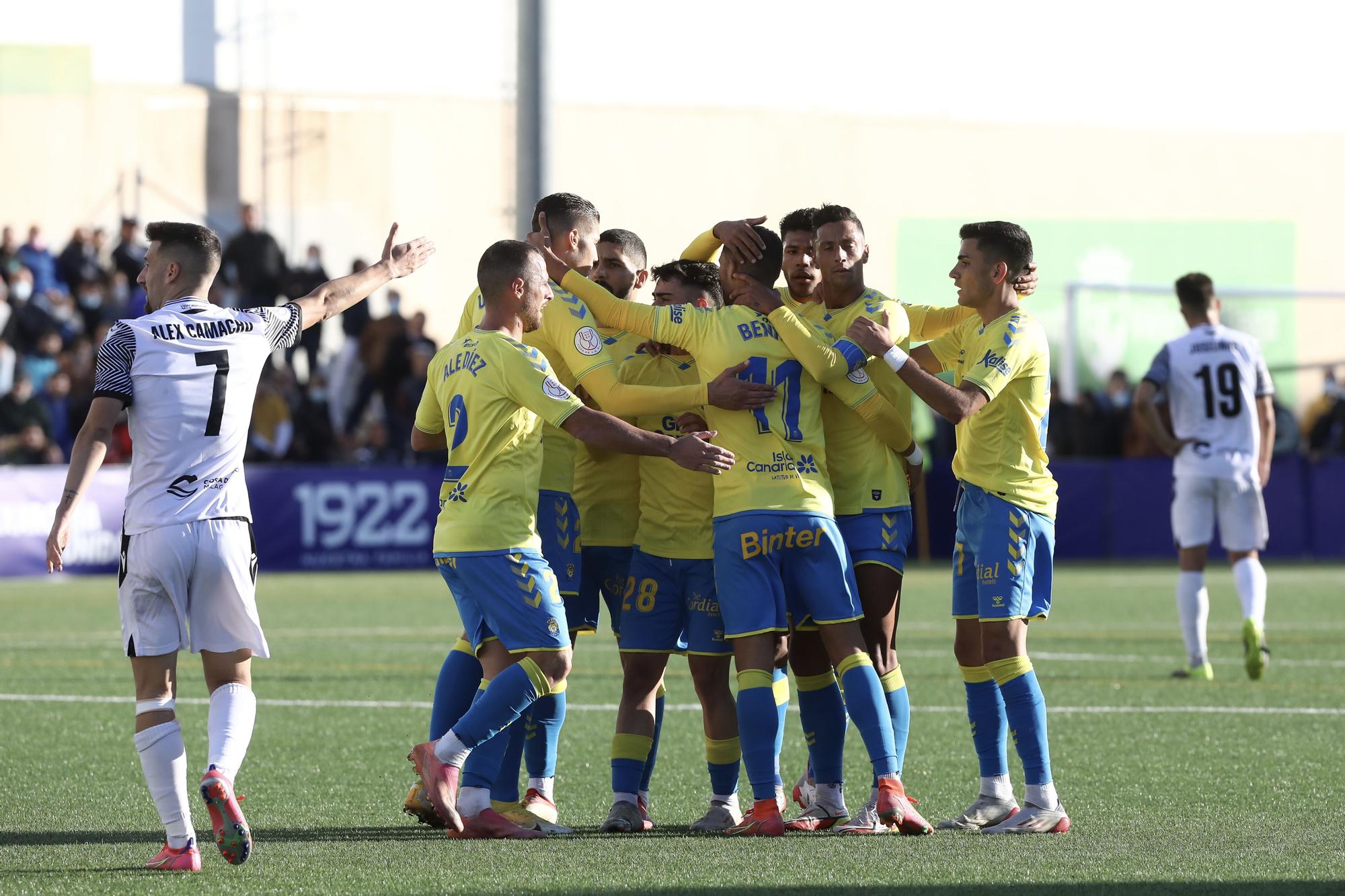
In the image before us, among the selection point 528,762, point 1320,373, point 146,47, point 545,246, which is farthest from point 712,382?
point 1320,373

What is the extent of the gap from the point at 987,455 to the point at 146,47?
25.3 m

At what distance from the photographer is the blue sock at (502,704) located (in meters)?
5.93

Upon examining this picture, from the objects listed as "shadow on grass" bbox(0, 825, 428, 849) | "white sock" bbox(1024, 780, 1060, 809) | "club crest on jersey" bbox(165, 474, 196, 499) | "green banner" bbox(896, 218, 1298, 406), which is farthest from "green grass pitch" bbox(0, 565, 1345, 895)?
"green banner" bbox(896, 218, 1298, 406)

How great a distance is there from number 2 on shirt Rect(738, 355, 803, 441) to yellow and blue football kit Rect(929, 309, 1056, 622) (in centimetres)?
59

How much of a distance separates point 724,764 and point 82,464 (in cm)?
242

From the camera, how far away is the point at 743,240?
21.0 feet

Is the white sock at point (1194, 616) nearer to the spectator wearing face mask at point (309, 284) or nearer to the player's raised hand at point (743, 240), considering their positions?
the player's raised hand at point (743, 240)

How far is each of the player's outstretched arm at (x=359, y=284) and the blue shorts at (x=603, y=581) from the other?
1.25 meters

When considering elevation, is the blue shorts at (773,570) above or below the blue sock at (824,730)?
above

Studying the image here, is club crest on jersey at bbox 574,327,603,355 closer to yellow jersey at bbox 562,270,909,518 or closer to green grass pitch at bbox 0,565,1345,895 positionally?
yellow jersey at bbox 562,270,909,518

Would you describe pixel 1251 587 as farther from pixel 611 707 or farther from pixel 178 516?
pixel 178 516

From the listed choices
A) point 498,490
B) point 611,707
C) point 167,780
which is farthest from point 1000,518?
point 611,707

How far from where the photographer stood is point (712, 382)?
6141mm

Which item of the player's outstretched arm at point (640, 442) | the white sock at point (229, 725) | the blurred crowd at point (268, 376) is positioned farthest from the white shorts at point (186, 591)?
the blurred crowd at point (268, 376)
